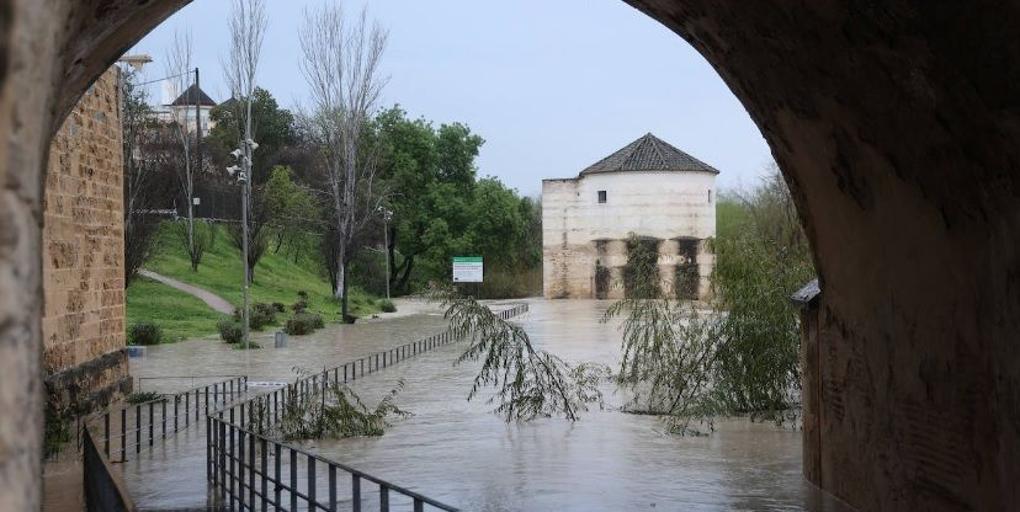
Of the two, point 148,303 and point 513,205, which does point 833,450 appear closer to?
point 148,303

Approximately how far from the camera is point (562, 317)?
41.5 meters

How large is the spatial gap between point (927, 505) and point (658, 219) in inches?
1984

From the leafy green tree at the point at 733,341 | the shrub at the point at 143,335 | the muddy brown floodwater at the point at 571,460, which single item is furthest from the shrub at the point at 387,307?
the leafy green tree at the point at 733,341

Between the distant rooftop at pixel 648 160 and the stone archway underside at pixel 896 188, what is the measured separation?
162 feet

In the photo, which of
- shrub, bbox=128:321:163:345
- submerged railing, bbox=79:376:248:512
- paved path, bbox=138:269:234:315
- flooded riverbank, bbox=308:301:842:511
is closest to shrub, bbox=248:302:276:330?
paved path, bbox=138:269:234:315

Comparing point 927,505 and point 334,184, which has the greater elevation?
point 334,184

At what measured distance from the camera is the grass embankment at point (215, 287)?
1353 inches

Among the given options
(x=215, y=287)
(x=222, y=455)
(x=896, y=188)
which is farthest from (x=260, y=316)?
(x=896, y=188)

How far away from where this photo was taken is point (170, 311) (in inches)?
1396

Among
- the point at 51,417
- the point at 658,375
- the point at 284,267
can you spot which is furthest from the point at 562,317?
the point at 51,417

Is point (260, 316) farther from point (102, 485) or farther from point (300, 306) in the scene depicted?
point (102, 485)

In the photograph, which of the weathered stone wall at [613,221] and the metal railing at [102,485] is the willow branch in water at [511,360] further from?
the weathered stone wall at [613,221]

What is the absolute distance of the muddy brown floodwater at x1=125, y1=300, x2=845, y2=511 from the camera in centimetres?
957

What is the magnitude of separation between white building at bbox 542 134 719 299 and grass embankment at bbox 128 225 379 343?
33.4 feet
